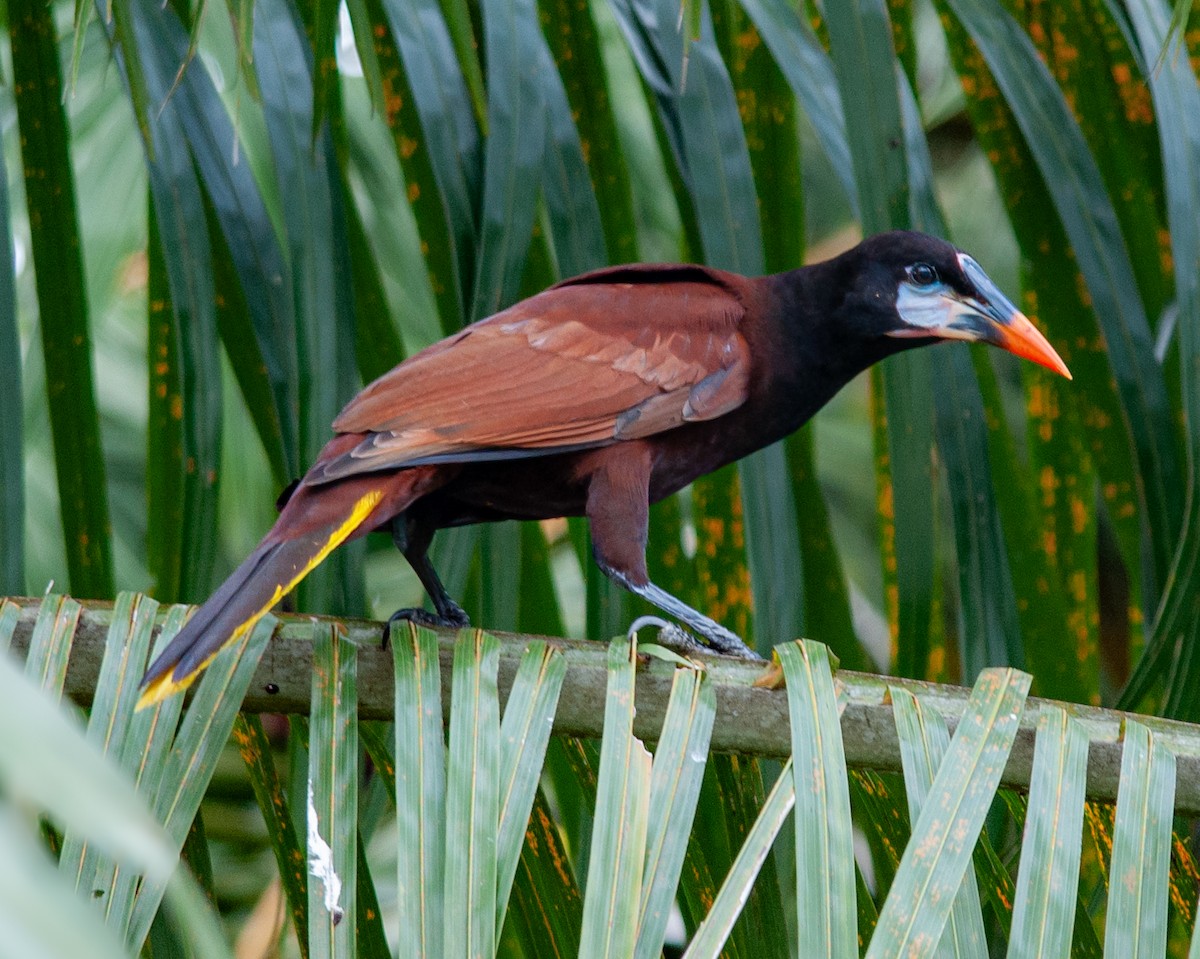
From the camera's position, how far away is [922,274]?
2.08m

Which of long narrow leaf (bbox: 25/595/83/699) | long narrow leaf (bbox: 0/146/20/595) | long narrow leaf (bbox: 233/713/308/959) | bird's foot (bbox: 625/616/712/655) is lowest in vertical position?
long narrow leaf (bbox: 233/713/308/959)

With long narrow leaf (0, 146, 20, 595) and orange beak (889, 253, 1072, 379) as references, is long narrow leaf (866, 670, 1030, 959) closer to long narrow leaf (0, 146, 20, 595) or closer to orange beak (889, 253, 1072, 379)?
orange beak (889, 253, 1072, 379)

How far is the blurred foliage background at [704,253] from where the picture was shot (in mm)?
1541

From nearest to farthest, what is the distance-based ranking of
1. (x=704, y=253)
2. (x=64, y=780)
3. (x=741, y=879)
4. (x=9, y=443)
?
(x=64, y=780)
(x=741, y=879)
(x=9, y=443)
(x=704, y=253)

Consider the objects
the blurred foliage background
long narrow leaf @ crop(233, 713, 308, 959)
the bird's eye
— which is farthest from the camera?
the bird's eye

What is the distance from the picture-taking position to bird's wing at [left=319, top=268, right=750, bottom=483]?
1.70 meters

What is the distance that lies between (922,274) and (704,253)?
0.48 m

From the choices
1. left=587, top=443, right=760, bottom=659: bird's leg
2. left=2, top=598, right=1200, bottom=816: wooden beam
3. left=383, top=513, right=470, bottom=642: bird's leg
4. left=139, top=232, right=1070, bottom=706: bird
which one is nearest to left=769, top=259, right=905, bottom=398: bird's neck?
left=139, top=232, right=1070, bottom=706: bird

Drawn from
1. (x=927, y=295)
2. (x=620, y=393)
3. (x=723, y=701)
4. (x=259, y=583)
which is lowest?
(x=723, y=701)

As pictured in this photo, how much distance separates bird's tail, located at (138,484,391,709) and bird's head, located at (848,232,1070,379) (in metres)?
0.85

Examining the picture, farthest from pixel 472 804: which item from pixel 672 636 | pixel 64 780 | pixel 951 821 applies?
pixel 64 780

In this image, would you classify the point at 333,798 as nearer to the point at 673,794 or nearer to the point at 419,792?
the point at 419,792

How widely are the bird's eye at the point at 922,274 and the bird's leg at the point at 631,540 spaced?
52 cm

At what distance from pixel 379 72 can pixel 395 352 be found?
396 mm
